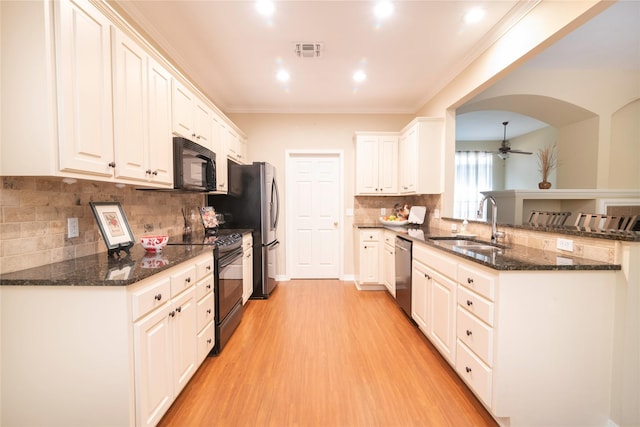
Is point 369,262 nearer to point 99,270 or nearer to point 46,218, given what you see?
point 99,270

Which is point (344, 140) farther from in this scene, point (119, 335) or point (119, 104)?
point (119, 335)

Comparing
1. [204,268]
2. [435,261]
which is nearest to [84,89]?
[204,268]

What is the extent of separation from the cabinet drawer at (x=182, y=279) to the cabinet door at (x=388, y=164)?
3078 millimetres

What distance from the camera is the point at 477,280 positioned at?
1659 mm

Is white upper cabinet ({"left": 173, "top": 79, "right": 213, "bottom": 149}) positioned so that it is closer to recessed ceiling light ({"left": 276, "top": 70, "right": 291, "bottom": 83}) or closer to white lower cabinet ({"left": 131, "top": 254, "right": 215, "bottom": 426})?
recessed ceiling light ({"left": 276, "top": 70, "right": 291, "bottom": 83})

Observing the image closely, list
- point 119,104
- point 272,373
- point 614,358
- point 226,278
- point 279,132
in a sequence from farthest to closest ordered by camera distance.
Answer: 1. point 279,132
2. point 226,278
3. point 272,373
4. point 119,104
5. point 614,358

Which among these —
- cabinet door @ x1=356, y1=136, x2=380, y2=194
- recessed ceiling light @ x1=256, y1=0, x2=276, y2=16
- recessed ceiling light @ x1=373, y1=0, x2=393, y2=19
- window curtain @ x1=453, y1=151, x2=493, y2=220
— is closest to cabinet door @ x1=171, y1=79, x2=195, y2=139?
recessed ceiling light @ x1=256, y1=0, x2=276, y2=16

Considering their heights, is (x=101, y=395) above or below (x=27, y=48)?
below

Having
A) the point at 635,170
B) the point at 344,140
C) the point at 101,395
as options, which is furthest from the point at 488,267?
the point at 635,170

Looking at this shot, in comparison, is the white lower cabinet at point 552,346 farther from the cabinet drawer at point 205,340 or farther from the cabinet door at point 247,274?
the cabinet door at point 247,274

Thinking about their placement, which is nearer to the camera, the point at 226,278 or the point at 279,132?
the point at 226,278

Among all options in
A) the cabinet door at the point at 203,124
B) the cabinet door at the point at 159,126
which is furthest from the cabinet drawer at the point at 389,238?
the cabinet door at the point at 159,126

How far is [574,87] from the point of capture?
3350 mm

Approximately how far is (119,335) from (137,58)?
1736 millimetres
